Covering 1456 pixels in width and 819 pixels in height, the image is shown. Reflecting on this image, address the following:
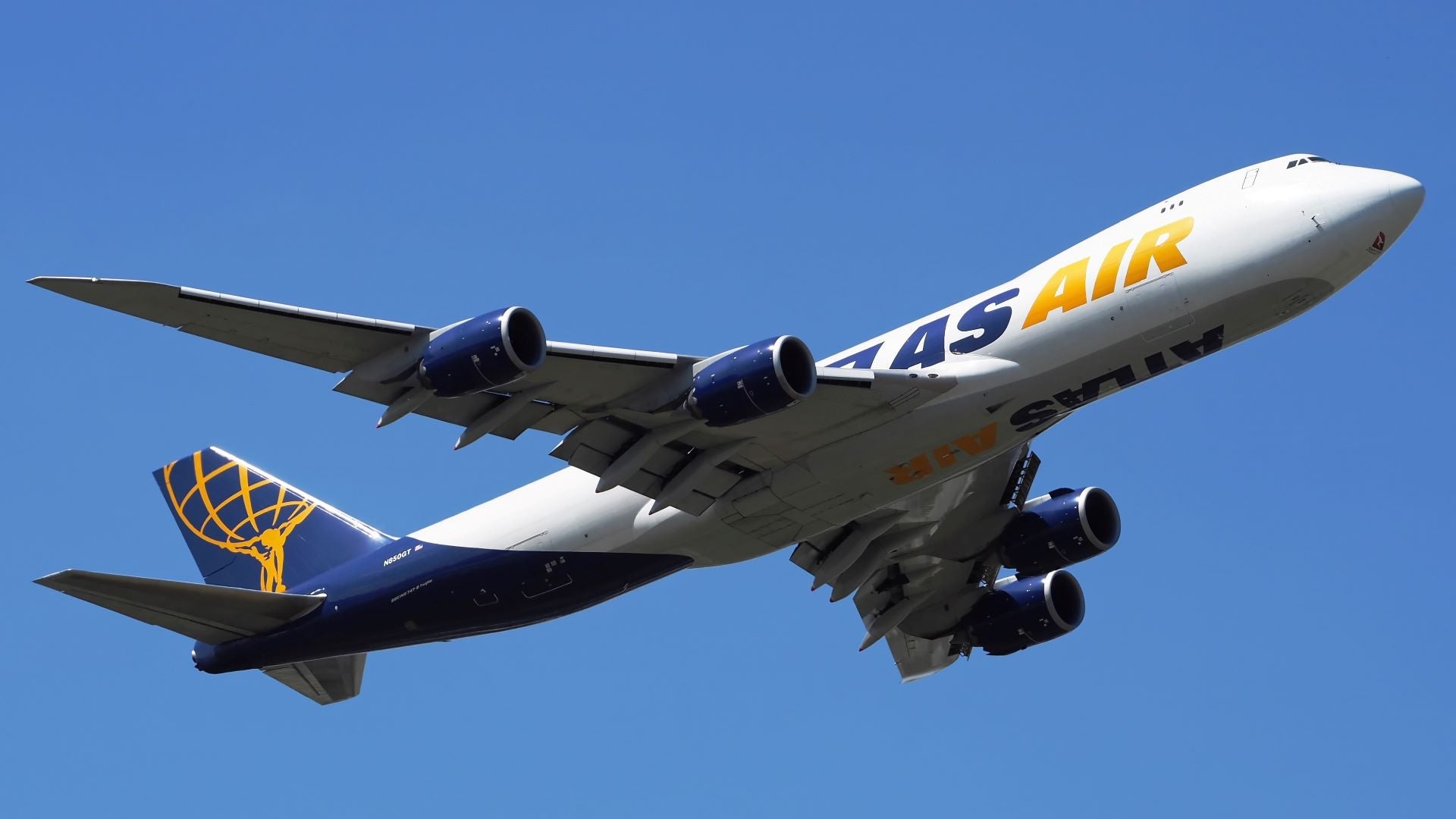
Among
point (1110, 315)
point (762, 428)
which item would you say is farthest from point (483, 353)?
point (1110, 315)

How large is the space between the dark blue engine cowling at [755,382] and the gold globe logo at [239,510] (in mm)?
13814

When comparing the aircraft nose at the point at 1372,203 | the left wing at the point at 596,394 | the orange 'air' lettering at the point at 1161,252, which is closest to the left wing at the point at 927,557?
the left wing at the point at 596,394

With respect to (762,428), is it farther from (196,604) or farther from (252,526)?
(252,526)

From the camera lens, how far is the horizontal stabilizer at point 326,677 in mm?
40219

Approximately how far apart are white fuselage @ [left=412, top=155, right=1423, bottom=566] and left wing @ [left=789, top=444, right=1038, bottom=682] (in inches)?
161

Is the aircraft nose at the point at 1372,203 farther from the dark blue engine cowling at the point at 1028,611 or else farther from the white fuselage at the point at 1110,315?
the dark blue engine cowling at the point at 1028,611

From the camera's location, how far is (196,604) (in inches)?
1455

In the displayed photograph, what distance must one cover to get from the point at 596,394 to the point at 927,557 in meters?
11.8

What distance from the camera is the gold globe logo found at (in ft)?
134

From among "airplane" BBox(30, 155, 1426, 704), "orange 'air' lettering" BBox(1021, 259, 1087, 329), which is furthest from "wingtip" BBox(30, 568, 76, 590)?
"orange 'air' lettering" BBox(1021, 259, 1087, 329)

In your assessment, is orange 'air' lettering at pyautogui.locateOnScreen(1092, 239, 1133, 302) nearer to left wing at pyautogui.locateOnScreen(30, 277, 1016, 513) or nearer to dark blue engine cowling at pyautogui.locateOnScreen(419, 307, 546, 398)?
left wing at pyautogui.locateOnScreen(30, 277, 1016, 513)

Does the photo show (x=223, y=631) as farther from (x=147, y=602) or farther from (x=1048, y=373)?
(x=1048, y=373)

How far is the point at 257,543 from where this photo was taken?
41.3 metres

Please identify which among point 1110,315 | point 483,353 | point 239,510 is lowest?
point 1110,315
